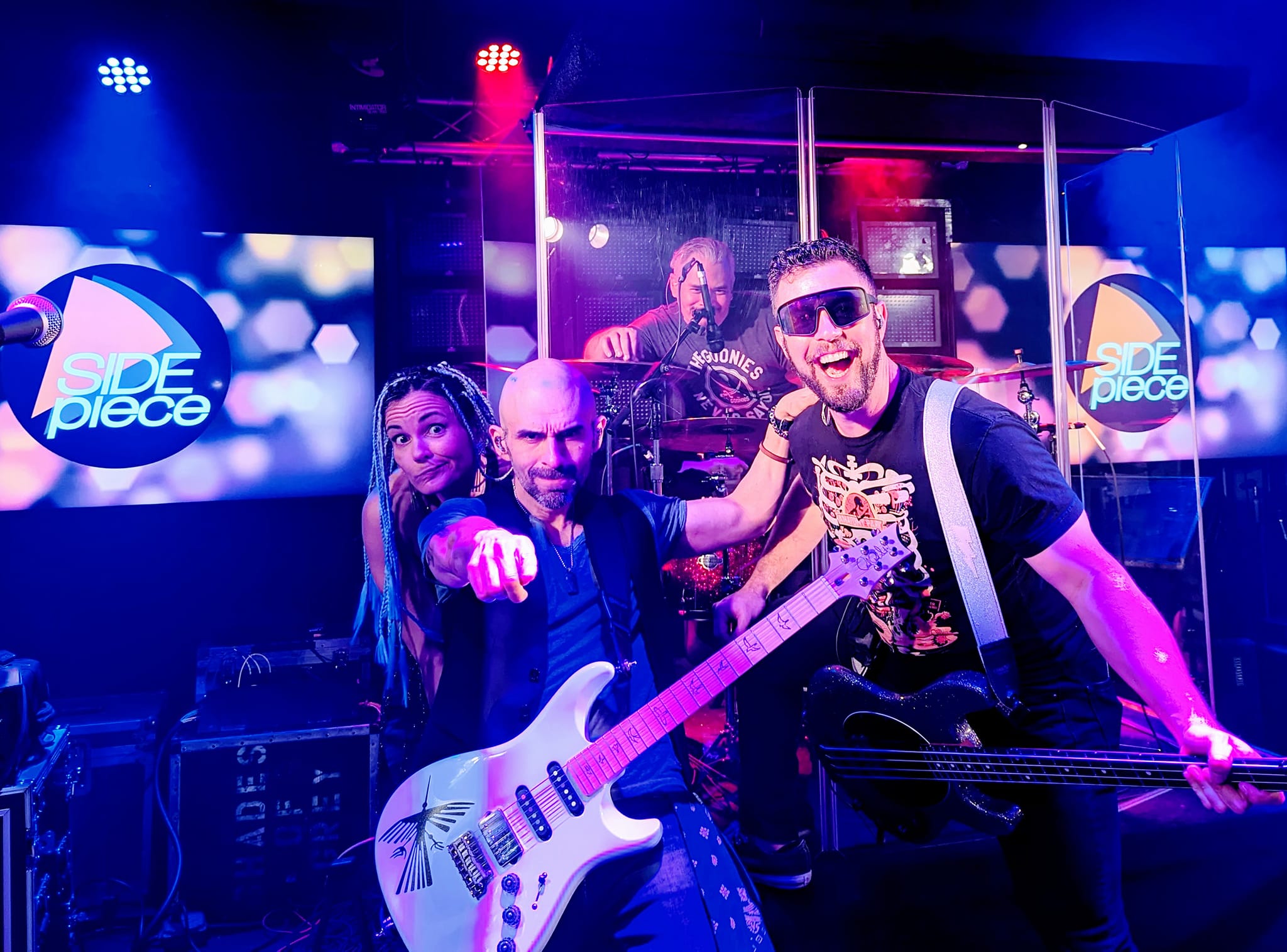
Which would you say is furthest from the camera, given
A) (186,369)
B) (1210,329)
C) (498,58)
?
(1210,329)

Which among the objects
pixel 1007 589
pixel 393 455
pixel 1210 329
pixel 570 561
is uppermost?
pixel 1210 329

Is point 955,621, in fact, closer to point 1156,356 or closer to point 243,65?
point 1156,356

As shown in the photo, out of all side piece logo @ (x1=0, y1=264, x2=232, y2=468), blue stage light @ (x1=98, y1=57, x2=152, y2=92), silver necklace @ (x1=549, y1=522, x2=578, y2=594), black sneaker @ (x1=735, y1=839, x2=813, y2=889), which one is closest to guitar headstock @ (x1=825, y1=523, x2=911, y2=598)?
silver necklace @ (x1=549, y1=522, x2=578, y2=594)

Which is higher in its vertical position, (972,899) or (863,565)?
(863,565)

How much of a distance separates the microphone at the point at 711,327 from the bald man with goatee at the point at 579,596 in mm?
333

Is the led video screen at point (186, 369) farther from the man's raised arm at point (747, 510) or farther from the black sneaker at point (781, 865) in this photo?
the black sneaker at point (781, 865)

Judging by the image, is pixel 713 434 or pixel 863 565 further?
pixel 713 434

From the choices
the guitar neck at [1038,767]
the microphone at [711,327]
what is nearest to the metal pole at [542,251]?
the microphone at [711,327]

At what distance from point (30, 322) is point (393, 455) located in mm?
1263

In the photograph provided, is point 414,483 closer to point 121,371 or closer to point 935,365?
point 121,371

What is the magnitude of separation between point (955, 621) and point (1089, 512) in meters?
1.29

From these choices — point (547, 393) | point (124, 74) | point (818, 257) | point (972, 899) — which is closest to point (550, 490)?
point (547, 393)

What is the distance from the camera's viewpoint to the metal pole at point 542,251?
2734 millimetres

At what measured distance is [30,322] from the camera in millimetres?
1953
